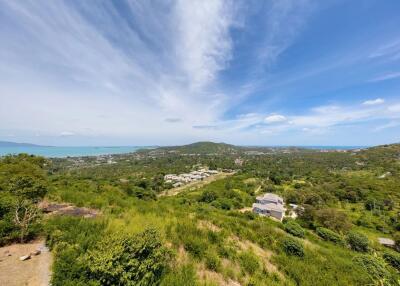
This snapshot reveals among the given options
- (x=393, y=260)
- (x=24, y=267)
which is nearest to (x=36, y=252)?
(x=24, y=267)

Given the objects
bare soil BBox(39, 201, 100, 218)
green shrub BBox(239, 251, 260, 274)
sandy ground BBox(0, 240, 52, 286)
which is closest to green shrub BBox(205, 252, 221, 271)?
green shrub BBox(239, 251, 260, 274)

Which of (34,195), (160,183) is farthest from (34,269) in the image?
(160,183)

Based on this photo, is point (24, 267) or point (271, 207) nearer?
point (24, 267)

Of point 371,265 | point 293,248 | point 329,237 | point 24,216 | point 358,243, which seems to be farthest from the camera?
point 329,237

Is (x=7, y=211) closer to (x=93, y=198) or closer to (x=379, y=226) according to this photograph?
(x=93, y=198)

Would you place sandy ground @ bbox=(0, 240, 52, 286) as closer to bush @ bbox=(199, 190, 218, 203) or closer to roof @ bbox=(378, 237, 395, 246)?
bush @ bbox=(199, 190, 218, 203)

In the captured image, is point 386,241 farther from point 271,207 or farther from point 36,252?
point 36,252
